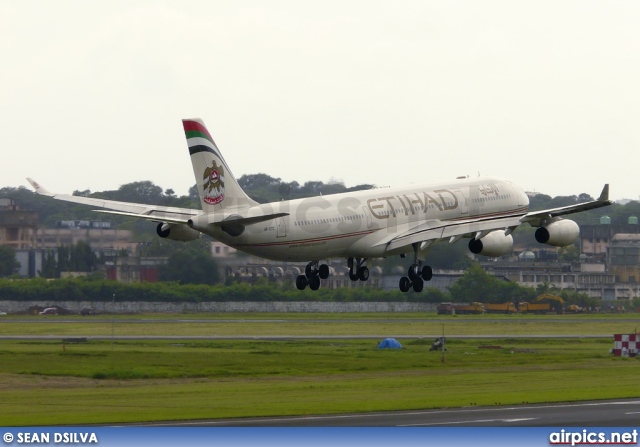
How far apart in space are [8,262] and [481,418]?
92.8 m

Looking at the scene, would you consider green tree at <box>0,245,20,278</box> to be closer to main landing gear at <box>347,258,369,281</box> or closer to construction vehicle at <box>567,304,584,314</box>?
main landing gear at <box>347,258,369,281</box>

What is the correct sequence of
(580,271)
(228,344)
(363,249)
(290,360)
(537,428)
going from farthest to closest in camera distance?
1. (580,271)
2. (228,344)
3. (290,360)
4. (363,249)
5. (537,428)

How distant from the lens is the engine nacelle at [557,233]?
3041 inches

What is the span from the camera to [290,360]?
9106 cm

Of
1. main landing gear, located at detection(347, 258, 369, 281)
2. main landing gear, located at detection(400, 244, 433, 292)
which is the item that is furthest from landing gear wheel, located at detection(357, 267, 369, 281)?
main landing gear, located at detection(400, 244, 433, 292)

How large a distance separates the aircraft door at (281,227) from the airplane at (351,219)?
0.06 meters

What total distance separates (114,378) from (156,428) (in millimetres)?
29736

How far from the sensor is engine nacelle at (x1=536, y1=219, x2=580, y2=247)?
7725cm

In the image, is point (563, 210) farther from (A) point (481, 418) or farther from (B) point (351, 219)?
(A) point (481, 418)

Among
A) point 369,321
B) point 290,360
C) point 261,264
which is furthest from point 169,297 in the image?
point 290,360

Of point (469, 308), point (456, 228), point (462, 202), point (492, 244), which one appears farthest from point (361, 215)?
point (469, 308)

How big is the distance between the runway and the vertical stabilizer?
16.7 metres

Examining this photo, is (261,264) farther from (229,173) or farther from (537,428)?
(537,428)

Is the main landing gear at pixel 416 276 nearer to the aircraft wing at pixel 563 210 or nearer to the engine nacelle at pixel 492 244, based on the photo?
the engine nacelle at pixel 492 244
